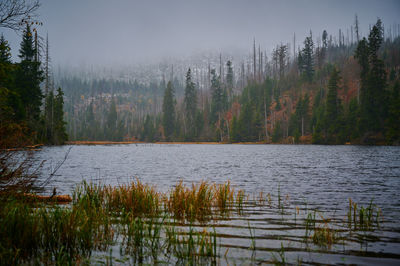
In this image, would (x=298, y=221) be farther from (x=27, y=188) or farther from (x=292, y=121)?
(x=292, y=121)

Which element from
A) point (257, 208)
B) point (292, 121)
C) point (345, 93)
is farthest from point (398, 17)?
point (257, 208)

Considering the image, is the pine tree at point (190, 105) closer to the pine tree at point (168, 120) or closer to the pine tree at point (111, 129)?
the pine tree at point (168, 120)

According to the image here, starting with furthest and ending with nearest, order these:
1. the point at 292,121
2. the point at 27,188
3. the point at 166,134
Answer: the point at 166,134, the point at 292,121, the point at 27,188

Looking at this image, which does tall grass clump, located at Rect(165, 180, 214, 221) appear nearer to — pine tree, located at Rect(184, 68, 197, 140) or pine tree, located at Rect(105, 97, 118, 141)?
pine tree, located at Rect(184, 68, 197, 140)

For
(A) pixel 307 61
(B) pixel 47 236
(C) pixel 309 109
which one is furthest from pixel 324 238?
(A) pixel 307 61

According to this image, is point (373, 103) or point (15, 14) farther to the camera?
point (373, 103)

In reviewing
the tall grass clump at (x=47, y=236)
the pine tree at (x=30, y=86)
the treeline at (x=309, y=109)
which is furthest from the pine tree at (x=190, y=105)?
the tall grass clump at (x=47, y=236)

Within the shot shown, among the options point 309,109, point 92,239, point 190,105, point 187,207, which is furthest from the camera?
point 190,105

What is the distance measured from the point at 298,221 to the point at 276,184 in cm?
677

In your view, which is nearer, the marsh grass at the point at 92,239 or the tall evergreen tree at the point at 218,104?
the marsh grass at the point at 92,239

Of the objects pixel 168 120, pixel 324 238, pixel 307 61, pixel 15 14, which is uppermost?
pixel 307 61

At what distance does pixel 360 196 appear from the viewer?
35.4ft

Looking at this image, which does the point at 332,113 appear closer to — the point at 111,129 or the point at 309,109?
the point at 309,109

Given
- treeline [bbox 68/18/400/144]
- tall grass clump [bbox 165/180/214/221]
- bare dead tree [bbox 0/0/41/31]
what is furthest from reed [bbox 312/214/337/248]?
treeline [bbox 68/18/400/144]
